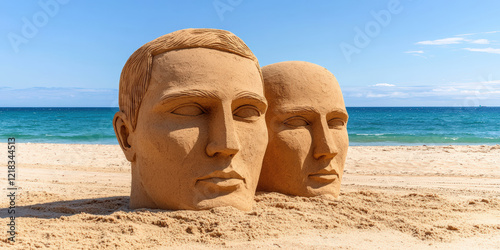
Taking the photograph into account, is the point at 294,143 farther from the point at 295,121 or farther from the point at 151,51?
the point at 151,51

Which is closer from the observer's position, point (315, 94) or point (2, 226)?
point (2, 226)

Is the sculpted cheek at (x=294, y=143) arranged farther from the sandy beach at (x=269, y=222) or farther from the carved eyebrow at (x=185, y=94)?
the carved eyebrow at (x=185, y=94)

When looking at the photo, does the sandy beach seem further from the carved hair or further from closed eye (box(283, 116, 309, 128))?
the carved hair

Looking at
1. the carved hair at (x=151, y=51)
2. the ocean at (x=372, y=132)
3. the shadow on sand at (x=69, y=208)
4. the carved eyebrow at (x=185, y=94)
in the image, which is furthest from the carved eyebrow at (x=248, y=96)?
the ocean at (x=372, y=132)

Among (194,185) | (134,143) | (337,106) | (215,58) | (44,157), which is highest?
(215,58)

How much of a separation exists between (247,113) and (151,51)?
118 centimetres

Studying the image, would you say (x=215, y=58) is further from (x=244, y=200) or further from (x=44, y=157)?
(x=44, y=157)

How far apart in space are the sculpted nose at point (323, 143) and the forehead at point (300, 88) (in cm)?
24

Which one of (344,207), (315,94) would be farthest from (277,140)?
(344,207)

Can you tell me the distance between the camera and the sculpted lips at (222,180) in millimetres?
4191

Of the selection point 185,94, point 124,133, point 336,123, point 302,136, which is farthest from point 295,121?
point 124,133

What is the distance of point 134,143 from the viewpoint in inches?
178

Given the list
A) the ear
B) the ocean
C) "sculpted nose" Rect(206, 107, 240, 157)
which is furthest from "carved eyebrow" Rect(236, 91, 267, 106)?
the ocean

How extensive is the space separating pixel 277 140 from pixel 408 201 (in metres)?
2.03
